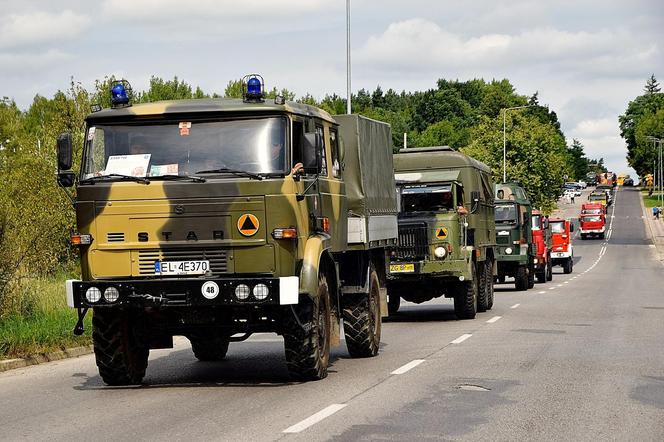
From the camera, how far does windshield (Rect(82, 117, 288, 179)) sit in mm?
11633

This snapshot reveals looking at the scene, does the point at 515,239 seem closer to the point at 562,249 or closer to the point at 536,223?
the point at 536,223

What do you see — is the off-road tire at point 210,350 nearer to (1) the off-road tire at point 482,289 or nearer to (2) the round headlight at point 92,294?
(2) the round headlight at point 92,294

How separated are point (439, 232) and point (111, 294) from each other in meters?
11.4

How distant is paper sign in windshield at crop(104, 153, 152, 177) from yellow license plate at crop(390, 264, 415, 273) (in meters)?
10.6

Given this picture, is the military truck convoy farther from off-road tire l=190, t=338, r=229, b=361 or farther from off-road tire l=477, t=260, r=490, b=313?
off-road tire l=477, t=260, r=490, b=313

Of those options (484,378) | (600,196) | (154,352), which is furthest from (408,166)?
(600,196)

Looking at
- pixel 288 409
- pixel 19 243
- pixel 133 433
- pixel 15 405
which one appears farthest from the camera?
pixel 19 243

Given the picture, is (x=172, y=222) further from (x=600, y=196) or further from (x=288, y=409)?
(x=600, y=196)

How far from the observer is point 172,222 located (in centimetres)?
1153

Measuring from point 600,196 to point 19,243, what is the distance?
12416 cm

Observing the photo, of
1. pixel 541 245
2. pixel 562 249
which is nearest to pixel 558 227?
pixel 562 249

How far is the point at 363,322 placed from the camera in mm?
14578

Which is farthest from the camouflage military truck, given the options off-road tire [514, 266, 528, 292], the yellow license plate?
off-road tire [514, 266, 528, 292]

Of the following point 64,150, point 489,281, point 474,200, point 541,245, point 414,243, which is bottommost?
point 489,281
